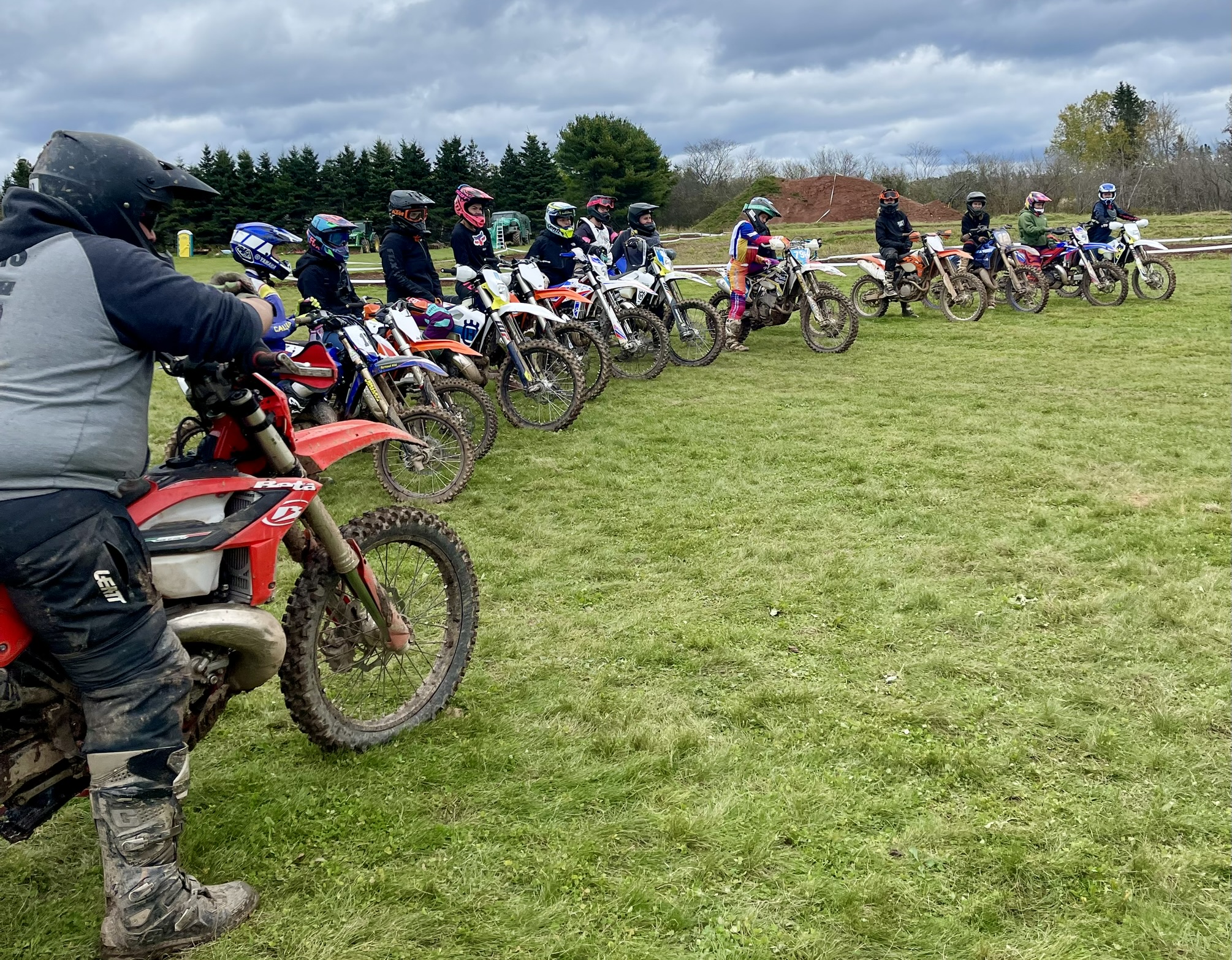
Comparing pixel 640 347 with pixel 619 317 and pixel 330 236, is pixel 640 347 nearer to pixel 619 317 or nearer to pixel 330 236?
pixel 619 317

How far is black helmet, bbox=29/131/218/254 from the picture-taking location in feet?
7.43

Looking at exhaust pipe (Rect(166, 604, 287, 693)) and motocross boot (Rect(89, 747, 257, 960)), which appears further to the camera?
exhaust pipe (Rect(166, 604, 287, 693))

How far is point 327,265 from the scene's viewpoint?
7.53m

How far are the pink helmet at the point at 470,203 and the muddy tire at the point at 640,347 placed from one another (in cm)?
192

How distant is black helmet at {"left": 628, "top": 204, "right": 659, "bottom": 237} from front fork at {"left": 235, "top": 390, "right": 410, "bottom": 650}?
9941mm

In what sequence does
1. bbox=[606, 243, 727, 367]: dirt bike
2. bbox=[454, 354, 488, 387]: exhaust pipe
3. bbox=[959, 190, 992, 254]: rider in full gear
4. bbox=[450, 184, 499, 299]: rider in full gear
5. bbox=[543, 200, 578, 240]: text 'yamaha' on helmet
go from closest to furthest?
1. bbox=[454, 354, 488, 387]: exhaust pipe
2. bbox=[450, 184, 499, 299]: rider in full gear
3. bbox=[543, 200, 578, 240]: text 'yamaha' on helmet
4. bbox=[606, 243, 727, 367]: dirt bike
5. bbox=[959, 190, 992, 254]: rider in full gear

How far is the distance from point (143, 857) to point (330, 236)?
5.88 meters

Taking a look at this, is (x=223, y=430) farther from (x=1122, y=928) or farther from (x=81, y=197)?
(x=1122, y=928)

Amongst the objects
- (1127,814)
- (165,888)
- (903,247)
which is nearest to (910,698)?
(1127,814)

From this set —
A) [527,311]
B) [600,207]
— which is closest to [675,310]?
[600,207]

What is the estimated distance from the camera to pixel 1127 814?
2.96m

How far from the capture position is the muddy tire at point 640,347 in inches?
411

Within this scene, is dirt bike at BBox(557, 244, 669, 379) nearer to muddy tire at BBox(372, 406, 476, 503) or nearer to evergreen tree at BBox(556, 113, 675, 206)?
muddy tire at BBox(372, 406, 476, 503)

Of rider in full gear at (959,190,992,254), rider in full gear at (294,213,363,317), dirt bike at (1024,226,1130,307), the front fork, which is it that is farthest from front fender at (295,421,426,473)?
dirt bike at (1024,226,1130,307)
